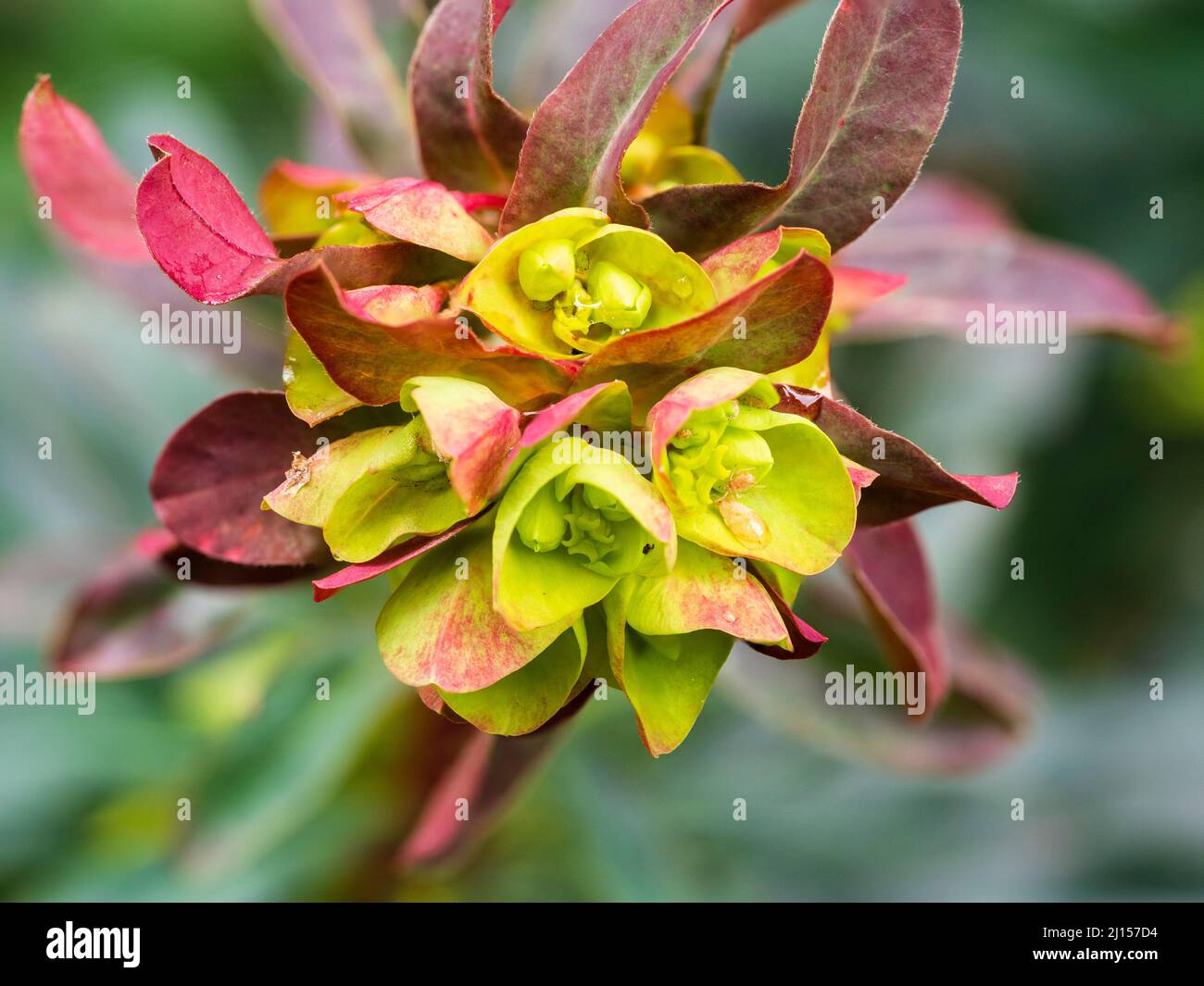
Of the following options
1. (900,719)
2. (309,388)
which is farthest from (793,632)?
(900,719)

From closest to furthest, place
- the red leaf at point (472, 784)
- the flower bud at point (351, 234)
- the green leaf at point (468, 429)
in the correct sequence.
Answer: the green leaf at point (468, 429)
the flower bud at point (351, 234)
the red leaf at point (472, 784)

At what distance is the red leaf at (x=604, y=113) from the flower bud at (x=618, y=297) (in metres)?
0.08

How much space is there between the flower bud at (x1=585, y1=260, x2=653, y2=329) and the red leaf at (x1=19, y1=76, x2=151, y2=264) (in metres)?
0.57

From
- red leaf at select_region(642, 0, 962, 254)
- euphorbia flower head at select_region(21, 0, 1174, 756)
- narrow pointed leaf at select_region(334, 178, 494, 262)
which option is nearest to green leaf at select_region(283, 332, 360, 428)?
euphorbia flower head at select_region(21, 0, 1174, 756)

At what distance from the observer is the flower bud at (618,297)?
0.96 meters

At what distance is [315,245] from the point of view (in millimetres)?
1104

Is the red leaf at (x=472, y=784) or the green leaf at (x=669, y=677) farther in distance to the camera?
the red leaf at (x=472, y=784)

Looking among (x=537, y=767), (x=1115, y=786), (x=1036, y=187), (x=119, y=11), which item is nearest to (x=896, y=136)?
(x=537, y=767)

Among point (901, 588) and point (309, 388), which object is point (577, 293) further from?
point (901, 588)

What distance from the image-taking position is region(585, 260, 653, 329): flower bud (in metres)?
0.96

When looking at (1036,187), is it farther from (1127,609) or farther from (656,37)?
(656,37)

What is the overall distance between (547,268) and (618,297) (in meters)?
0.06

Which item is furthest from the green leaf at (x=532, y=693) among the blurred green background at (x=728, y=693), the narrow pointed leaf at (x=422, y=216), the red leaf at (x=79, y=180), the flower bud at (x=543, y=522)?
the blurred green background at (x=728, y=693)

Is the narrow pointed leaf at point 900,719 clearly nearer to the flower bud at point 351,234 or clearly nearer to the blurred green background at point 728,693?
the blurred green background at point 728,693
